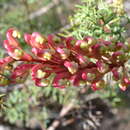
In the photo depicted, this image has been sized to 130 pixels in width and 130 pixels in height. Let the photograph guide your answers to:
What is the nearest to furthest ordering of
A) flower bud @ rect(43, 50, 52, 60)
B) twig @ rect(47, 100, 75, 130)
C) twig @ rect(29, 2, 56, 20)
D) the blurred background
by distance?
flower bud @ rect(43, 50, 52, 60) → the blurred background → twig @ rect(47, 100, 75, 130) → twig @ rect(29, 2, 56, 20)

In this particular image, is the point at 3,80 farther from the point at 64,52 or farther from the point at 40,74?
Answer: the point at 64,52

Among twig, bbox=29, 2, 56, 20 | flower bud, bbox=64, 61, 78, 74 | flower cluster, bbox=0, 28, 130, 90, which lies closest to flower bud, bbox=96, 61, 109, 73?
flower cluster, bbox=0, 28, 130, 90

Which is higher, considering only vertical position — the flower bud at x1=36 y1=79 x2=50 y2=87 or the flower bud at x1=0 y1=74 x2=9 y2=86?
the flower bud at x1=0 y1=74 x2=9 y2=86

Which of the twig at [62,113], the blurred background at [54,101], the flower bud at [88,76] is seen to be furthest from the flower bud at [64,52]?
the twig at [62,113]

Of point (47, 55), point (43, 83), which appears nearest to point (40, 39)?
point (47, 55)

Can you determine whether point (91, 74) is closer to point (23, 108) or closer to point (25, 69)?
point (25, 69)

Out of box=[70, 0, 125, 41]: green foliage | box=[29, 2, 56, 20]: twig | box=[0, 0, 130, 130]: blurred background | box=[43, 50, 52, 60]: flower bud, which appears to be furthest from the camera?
box=[29, 2, 56, 20]: twig

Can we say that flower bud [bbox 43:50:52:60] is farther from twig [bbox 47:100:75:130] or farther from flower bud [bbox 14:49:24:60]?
twig [bbox 47:100:75:130]

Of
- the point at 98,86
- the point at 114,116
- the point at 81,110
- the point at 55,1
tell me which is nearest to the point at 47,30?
the point at 55,1
